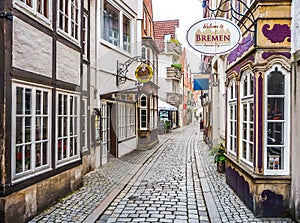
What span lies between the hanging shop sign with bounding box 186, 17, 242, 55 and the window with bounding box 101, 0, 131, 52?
6.60m

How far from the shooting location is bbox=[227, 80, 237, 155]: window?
Result: 7.94 m

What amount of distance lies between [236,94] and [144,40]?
11266mm

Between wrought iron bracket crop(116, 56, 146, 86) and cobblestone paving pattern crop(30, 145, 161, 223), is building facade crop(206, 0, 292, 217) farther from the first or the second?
wrought iron bracket crop(116, 56, 146, 86)

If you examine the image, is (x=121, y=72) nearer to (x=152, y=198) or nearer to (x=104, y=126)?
(x=104, y=126)

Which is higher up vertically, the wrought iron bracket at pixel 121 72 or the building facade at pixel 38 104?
the wrought iron bracket at pixel 121 72

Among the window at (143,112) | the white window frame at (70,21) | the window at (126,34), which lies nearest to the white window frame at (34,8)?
the white window frame at (70,21)

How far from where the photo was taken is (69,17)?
309 inches

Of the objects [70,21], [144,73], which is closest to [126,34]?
[144,73]

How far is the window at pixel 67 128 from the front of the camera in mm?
7281

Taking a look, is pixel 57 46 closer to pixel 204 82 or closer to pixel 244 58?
pixel 244 58

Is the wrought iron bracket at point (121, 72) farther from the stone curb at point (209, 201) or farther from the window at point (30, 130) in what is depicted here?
the window at point (30, 130)

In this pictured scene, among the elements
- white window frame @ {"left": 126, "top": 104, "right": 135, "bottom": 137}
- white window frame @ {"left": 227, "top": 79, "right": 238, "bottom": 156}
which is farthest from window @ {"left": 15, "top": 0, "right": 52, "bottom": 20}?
white window frame @ {"left": 126, "top": 104, "right": 135, "bottom": 137}

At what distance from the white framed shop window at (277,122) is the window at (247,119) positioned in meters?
0.47

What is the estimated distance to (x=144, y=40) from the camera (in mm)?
18219
